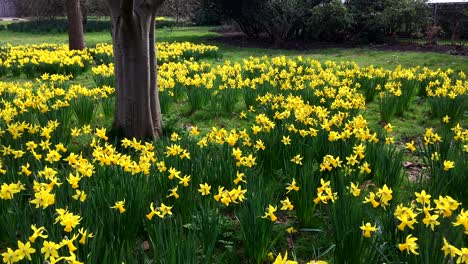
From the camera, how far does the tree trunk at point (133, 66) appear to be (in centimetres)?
464

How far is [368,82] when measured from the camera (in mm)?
7043

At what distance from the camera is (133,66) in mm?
4742

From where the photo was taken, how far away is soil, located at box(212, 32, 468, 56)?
1438cm

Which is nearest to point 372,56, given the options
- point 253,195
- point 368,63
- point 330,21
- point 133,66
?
point 368,63

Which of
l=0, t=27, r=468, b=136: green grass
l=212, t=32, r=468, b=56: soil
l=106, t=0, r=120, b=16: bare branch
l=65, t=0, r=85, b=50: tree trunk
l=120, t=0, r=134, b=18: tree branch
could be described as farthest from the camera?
l=212, t=32, r=468, b=56: soil

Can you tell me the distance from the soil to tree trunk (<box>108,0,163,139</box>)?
1125 centimetres

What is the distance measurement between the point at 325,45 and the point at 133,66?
45.9 feet

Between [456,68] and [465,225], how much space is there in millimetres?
9474

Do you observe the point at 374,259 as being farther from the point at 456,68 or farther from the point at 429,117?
the point at 456,68

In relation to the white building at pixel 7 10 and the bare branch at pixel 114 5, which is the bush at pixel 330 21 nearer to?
the bare branch at pixel 114 5

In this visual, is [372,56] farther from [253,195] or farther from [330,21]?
[253,195]

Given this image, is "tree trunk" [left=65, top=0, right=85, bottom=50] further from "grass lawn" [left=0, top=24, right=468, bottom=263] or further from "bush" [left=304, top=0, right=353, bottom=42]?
"grass lawn" [left=0, top=24, right=468, bottom=263]

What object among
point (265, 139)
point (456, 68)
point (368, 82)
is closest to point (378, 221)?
point (265, 139)

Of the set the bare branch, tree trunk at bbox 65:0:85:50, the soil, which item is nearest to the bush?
the soil
